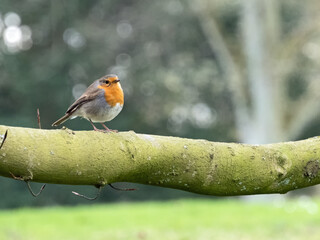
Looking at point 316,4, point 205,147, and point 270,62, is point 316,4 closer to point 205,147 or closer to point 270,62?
point 270,62

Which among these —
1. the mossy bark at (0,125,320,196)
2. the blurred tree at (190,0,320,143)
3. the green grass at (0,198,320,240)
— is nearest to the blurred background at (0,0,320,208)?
the blurred tree at (190,0,320,143)

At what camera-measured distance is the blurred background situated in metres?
15.1

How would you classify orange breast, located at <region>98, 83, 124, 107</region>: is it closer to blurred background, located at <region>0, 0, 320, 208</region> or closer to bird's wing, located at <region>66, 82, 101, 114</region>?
bird's wing, located at <region>66, 82, 101, 114</region>

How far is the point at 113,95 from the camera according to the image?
3311 millimetres

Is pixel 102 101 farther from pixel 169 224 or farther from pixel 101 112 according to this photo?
pixel 169 224

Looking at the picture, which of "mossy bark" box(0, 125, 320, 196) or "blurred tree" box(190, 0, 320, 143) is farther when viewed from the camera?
"blurred tree" box(190, 0, 320, 143)

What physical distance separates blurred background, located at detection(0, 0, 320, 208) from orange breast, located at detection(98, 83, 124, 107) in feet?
37.0

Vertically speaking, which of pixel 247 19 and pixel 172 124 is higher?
pixel 247 19

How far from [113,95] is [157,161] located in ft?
3.26

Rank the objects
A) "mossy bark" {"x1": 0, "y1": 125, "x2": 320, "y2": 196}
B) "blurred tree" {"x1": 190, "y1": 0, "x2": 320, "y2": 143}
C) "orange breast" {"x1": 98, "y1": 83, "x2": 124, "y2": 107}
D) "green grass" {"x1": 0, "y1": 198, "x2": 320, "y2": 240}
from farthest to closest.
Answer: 1. "blurred tree" {"x1": 190, "y1": 0, "x2": 320, "y2": 143}
2. "green grass" {"x1": 0, "y1": 198, "x2": 320, "y2": 240}
3. "orange breast" {"x1": 98, "y1": 83, "x2": 124, "y2": 107}
4. "mossy bark" {"x1": 0, "y1": 125, "x2": 320, "y2": 196}

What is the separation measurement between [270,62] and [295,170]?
12.6m

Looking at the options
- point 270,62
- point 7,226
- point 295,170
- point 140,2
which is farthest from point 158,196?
point 295,170

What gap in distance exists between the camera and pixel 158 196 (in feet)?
52.9

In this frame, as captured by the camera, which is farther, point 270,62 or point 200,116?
point 200,116
